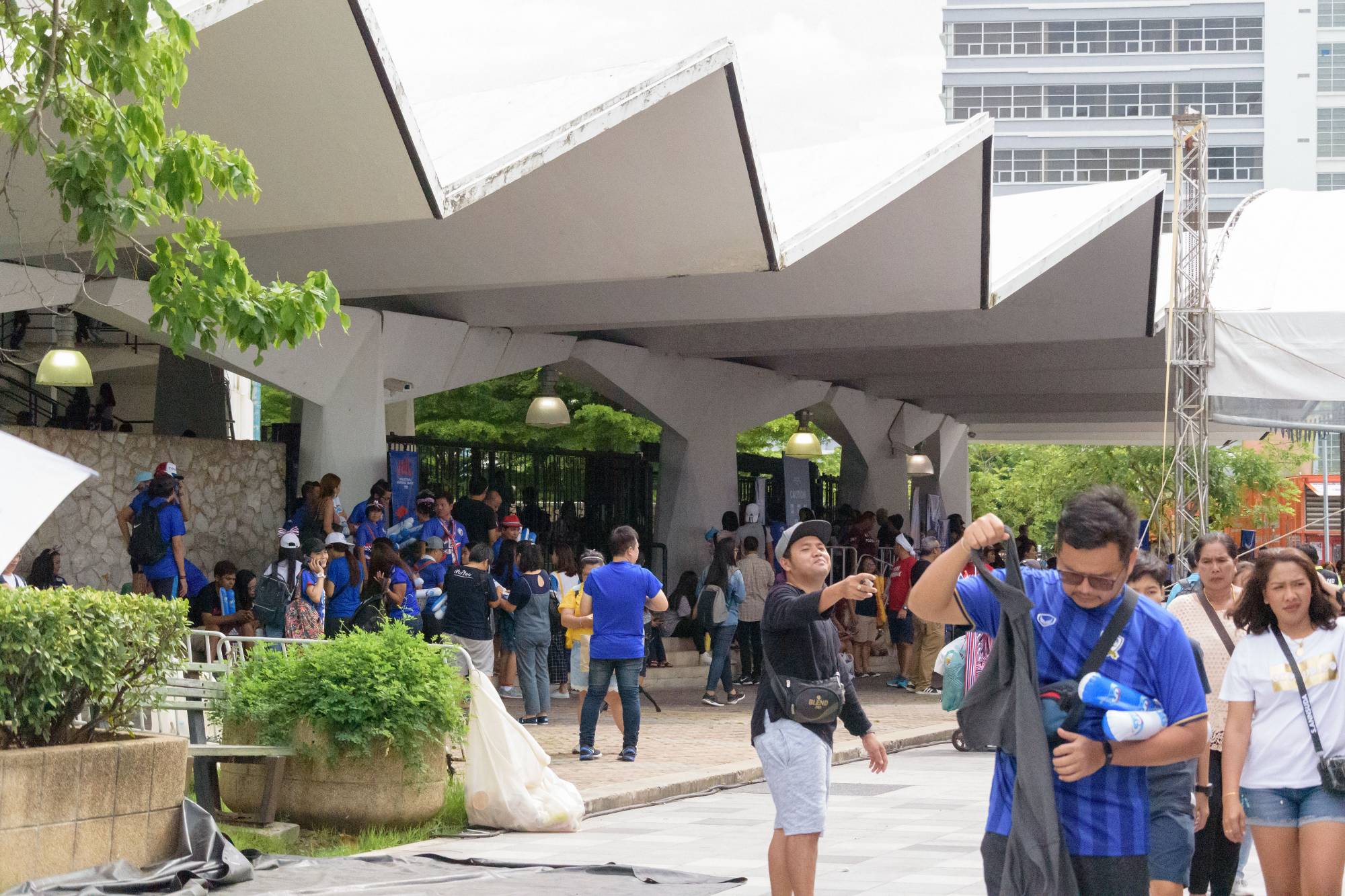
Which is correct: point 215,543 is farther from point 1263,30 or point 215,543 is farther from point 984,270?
point 1263,30

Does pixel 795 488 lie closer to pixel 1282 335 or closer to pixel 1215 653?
pixel 1282 335

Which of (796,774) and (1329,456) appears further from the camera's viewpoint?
(1329,456)

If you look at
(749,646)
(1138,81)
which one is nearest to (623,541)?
(749,646)

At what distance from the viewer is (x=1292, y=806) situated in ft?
18.9

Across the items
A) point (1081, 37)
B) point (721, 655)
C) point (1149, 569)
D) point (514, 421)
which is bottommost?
point (721, 655)

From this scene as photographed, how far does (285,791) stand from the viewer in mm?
9414

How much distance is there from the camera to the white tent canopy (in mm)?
16531

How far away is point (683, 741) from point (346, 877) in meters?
6.45

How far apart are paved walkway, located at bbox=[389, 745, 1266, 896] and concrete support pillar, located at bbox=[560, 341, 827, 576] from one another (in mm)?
11360

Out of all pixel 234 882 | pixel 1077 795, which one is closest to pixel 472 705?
pixel 234 882

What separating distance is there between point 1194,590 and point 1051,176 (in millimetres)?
79786

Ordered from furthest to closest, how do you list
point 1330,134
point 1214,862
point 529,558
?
point 1330,134 < point 529,558 < point 1214,862

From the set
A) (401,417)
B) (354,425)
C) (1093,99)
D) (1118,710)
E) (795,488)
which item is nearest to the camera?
(1118,710)

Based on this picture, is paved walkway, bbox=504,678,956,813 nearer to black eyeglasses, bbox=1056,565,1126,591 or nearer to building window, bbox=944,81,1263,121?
black eyeglasses, bbox=1056,565,1126,591
